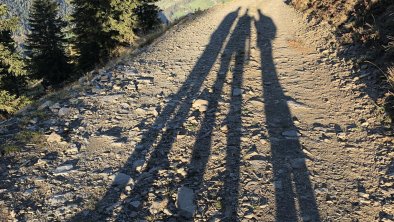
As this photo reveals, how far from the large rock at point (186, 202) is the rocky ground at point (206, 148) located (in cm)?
2

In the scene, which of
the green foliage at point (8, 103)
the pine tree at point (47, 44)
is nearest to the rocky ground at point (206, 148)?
the green foliage at point (8, 103)

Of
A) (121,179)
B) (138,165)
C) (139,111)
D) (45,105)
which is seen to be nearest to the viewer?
(121,179)

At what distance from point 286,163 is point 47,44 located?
30.7 metres

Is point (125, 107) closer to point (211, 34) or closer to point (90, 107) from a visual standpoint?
point (90, 107)

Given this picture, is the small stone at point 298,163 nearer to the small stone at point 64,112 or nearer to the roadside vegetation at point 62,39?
the small stone at point 64,112

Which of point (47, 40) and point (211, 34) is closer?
point (211, 34)

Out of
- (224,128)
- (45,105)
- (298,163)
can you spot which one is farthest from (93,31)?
(298,163)

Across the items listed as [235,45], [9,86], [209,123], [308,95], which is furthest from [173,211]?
[9,86]

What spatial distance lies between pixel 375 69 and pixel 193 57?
6.50 metres

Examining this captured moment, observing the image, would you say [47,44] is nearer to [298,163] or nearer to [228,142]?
[228,142]

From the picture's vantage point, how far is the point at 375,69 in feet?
32.2

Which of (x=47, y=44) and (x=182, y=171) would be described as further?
(x=47, y=44)

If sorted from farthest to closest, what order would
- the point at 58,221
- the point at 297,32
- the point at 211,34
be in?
the point at 211,34 → the point at 297,32 → the point at 58,221

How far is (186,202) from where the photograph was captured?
231 inches
